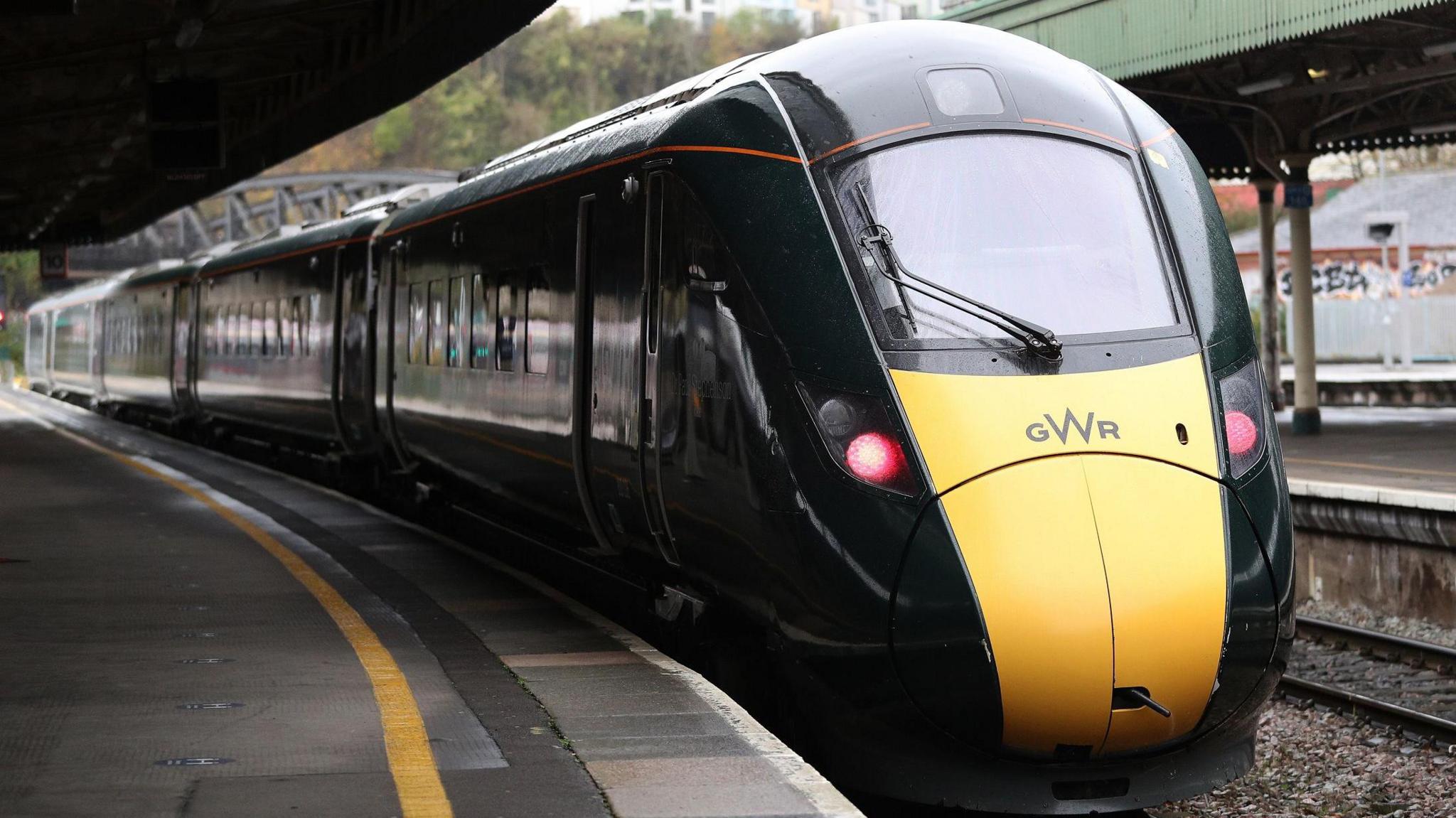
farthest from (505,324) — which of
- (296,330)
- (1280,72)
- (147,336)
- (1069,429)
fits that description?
(147,336)

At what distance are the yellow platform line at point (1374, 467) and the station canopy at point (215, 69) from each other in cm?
913

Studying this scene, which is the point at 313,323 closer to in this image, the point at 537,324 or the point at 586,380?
the point at 537,324

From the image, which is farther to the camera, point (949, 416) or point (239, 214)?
point (239, 214)

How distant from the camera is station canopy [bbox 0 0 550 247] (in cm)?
1585

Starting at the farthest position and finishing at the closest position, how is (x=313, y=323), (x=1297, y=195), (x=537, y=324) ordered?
(x=1297, y=195) < (x=313, y=323) < (x=537, y=324)

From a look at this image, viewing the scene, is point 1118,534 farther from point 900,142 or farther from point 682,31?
point 682,31

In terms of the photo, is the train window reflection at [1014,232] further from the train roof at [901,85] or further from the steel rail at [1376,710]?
the steel rail at [1376,710]

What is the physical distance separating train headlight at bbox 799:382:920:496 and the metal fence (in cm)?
4126

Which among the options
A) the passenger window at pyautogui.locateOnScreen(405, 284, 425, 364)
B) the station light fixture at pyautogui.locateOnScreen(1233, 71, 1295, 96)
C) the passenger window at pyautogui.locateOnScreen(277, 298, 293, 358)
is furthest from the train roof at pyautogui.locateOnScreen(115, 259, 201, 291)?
the station light fixture at pyautogui.locateOnScreen(1233, 71, 1295, 96)

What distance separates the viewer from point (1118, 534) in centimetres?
606

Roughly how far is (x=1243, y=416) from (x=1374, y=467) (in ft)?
38.7

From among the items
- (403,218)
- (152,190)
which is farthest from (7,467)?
(152,190)

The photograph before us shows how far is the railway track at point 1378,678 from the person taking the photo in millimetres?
10188

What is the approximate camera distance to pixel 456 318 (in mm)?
12805
